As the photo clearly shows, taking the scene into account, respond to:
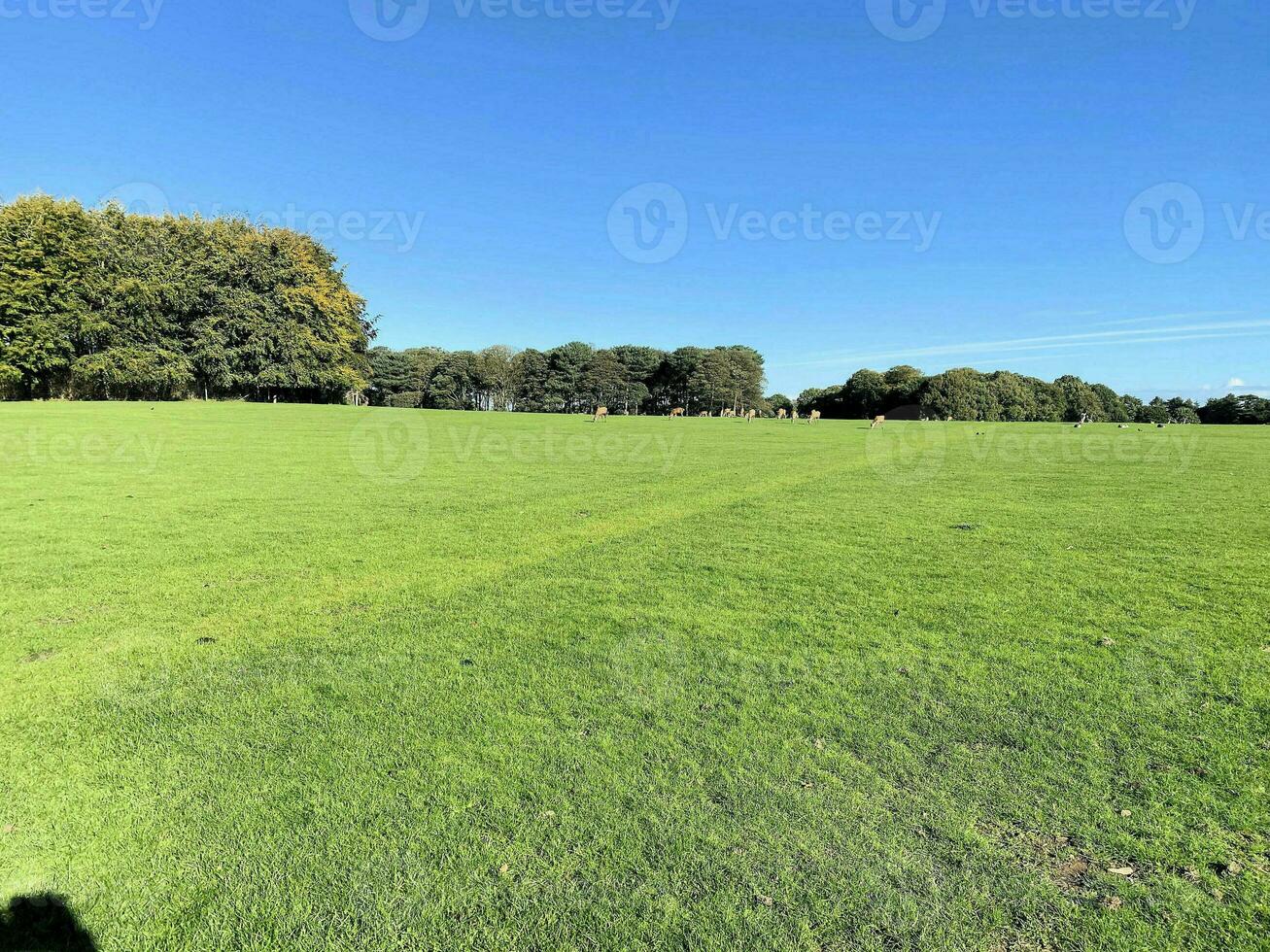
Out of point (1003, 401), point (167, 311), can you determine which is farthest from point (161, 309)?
point (1003, 401)

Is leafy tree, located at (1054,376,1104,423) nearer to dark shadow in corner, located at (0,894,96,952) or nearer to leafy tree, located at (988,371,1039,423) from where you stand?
leafy tree, located at (988,371,1039,423)

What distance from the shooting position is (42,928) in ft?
7.82

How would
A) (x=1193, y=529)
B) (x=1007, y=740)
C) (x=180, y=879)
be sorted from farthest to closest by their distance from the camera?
(x=1193, y=529) < (x=1007, y=740) < (x=180, y=879)

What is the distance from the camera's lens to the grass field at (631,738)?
2.53 metres

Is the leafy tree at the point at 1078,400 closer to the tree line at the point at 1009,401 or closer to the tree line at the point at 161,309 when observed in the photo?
the tree line at the point at 1009,401

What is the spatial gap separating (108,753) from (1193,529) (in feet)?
47.3

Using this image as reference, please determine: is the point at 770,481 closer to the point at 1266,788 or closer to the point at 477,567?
the point at 477,567

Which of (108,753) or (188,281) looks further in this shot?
(188,281)

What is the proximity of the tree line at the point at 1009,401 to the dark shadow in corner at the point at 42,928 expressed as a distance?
363ft

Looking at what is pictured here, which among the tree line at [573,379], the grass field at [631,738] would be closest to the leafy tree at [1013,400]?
the tree line at [573,379]

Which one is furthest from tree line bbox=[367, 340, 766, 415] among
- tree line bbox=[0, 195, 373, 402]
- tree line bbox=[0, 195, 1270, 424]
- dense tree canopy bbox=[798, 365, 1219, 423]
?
tree line bbox=[0, 195, 373, 402]

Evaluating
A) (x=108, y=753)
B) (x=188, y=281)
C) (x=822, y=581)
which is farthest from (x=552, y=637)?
Result: (x=188, y=281)

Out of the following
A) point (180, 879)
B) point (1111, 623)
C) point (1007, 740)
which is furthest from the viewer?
point (1111, 623)

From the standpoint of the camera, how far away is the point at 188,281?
51719 millimetres
